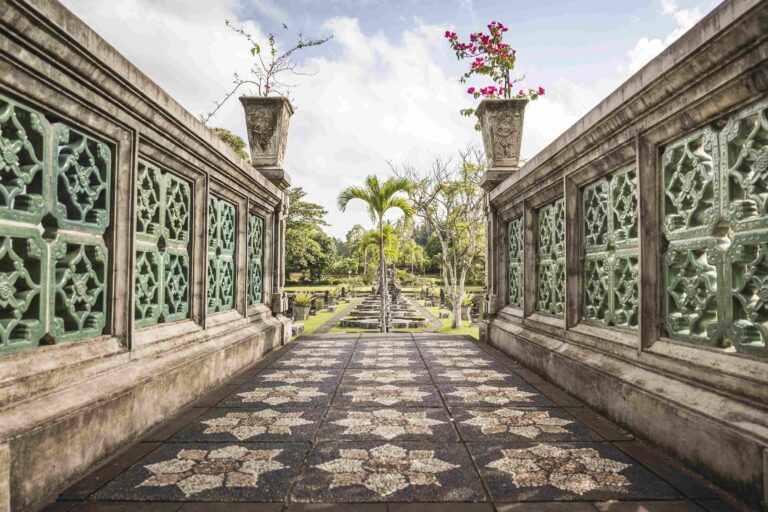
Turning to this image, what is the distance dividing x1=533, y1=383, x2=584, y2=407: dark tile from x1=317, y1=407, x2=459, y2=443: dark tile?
107 cm

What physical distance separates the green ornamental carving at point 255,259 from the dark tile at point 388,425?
343 cm

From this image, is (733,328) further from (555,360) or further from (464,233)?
(464,233)

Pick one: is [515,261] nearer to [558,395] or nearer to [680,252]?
[558,395]

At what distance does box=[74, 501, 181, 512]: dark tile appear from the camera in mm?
2105

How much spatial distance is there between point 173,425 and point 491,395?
103 inches

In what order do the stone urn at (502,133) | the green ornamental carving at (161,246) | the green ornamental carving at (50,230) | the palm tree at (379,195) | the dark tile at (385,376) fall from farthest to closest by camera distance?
the palm tree at (379,195), the stone urn at (502,133), the dark tile at (385,376), the green ornamental carving at (161,246), the green ornamental carving at (50,230)

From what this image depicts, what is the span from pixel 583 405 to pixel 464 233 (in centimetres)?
1045

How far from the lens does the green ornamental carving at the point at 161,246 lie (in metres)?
3.58

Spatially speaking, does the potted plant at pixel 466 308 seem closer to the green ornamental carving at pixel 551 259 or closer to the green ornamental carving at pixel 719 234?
the green ornamental carving at pixel 551 259

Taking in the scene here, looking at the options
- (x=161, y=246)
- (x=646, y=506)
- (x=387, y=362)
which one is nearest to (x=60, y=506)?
(x=161, y=246)

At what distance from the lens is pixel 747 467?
208 cm

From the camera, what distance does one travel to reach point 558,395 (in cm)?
409

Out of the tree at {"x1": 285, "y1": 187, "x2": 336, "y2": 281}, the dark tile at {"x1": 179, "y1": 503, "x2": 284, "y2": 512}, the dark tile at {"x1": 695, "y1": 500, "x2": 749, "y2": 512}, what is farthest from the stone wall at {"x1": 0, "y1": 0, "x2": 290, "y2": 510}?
the tree at {"x1": 285, "y1": 187, "x2": 336, "y2": 281}

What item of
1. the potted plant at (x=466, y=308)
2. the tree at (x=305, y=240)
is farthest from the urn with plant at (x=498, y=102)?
the tree at (x=305, y=240)
